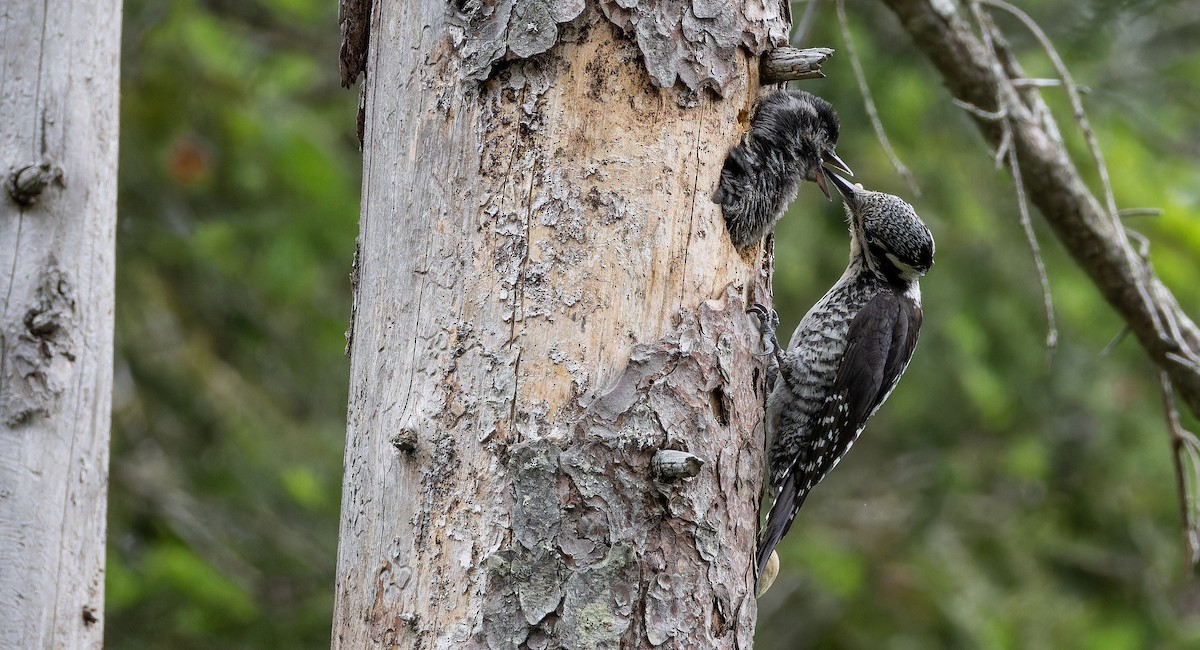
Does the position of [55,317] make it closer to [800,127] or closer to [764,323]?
[764,323]

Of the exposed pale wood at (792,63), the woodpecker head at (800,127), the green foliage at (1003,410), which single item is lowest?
the green foliage at (1003,410)

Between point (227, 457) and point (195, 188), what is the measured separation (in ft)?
3.83

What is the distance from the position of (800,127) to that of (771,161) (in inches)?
6.5

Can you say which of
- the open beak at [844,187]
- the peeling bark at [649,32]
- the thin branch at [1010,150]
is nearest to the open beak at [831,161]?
the open beak at [844,187]

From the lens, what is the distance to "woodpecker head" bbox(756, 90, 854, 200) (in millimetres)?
2443

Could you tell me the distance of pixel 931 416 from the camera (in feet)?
19.8

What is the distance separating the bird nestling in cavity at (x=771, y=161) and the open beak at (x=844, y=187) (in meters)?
0.56

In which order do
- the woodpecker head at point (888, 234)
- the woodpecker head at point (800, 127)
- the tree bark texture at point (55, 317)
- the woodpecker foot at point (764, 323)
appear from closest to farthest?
the tree bark texture at point (55, 317), the woodpecker foot at point (764, 323), the woodpecker head at point (800, 127), the woodpecker head at point (888, 234)

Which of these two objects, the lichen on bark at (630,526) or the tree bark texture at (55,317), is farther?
the tree bark texture at (55,317)

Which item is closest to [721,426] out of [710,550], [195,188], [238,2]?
[710,550]

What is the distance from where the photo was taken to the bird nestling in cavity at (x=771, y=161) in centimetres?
229

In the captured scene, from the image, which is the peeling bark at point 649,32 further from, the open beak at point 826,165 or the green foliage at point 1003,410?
the green foliage at point 1003,410

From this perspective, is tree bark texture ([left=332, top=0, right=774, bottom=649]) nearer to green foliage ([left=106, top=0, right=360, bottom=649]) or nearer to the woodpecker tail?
the woodpecker tail

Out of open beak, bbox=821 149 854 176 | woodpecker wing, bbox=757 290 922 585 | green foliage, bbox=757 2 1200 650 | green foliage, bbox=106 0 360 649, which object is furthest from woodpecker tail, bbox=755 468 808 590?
green foliage, bbox=106 0 360 649
